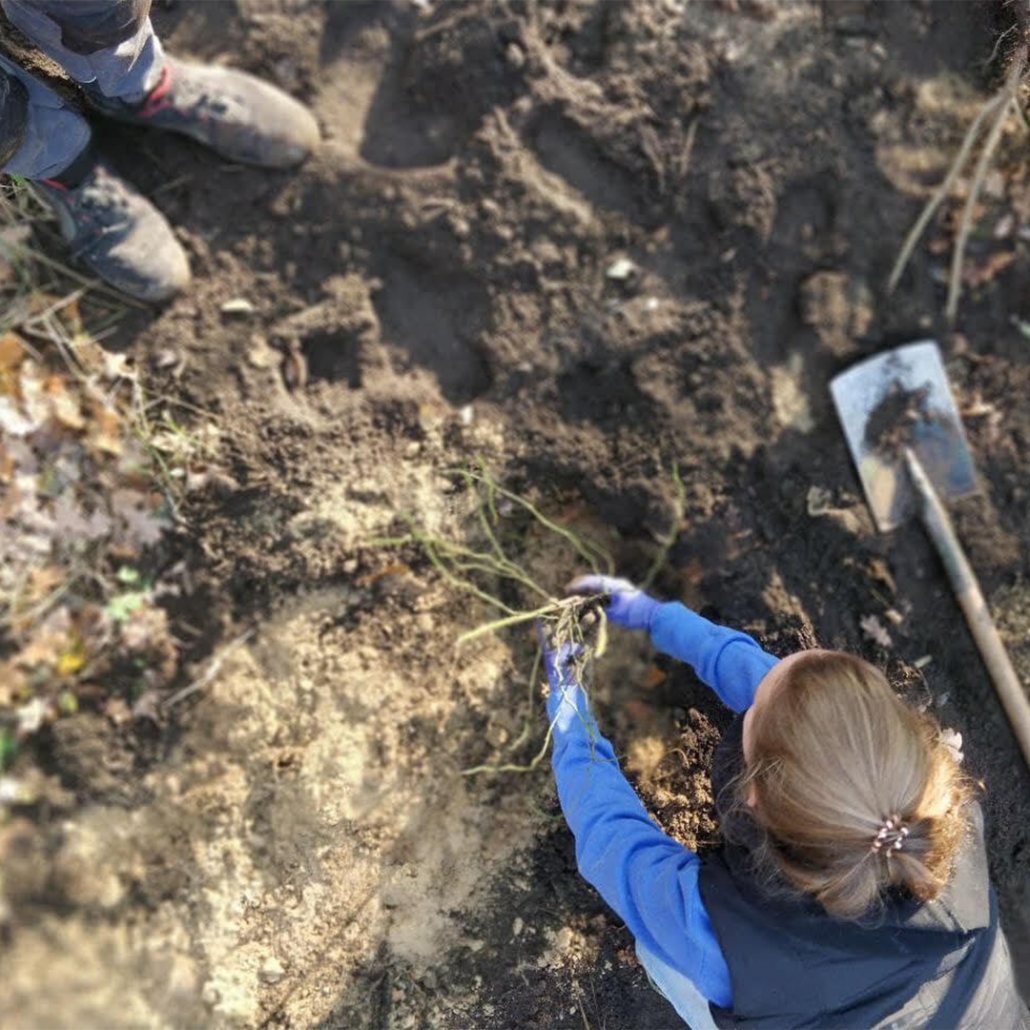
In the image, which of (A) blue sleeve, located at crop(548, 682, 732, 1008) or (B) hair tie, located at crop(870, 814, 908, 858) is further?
(A) blue sleeve, located at crop(548, 682, 732, 1008)

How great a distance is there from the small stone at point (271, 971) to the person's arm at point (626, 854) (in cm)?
88

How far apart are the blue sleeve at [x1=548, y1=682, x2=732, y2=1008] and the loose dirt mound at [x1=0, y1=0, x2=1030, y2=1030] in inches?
12.3

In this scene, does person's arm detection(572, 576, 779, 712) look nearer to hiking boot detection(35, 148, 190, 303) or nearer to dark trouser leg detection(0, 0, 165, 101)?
hiking boot detection(35, 148, 190, 303)

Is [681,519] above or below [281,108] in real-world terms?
below

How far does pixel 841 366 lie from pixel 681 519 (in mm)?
697

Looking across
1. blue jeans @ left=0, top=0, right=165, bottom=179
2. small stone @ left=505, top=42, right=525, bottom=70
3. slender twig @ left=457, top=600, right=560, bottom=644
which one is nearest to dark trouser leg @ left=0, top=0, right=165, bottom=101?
blue jeans @ left=0, top=0, right=165, bottom=179

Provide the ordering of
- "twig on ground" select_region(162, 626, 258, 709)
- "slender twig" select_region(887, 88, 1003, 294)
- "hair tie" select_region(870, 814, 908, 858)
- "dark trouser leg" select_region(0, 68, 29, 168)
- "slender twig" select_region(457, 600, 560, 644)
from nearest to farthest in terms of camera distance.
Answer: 1. "hair tie" select_region(870, 814, 908, 858)
2. "dark trouser leg" select_region(0, 68, 29, 168)
3. "slender twig" select_region(457, 600, 560, 644)
4. "twig on ground" select_region(162, 626, 258, 709)
5. "slender twig" select_region(887, 88, 1003, 294)

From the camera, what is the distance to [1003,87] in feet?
7.25

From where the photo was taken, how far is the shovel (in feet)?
7.72

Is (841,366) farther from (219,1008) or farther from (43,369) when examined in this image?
(219,1008)

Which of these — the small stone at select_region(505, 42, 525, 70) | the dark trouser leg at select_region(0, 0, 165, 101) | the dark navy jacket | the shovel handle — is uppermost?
the small stone at select_region(505, 42, 525, 70)

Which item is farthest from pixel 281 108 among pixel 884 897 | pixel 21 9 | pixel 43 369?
pixel 884 897

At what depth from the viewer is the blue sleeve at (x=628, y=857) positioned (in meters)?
1.61

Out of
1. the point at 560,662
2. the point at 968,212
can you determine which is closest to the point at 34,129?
the point at 560,662
